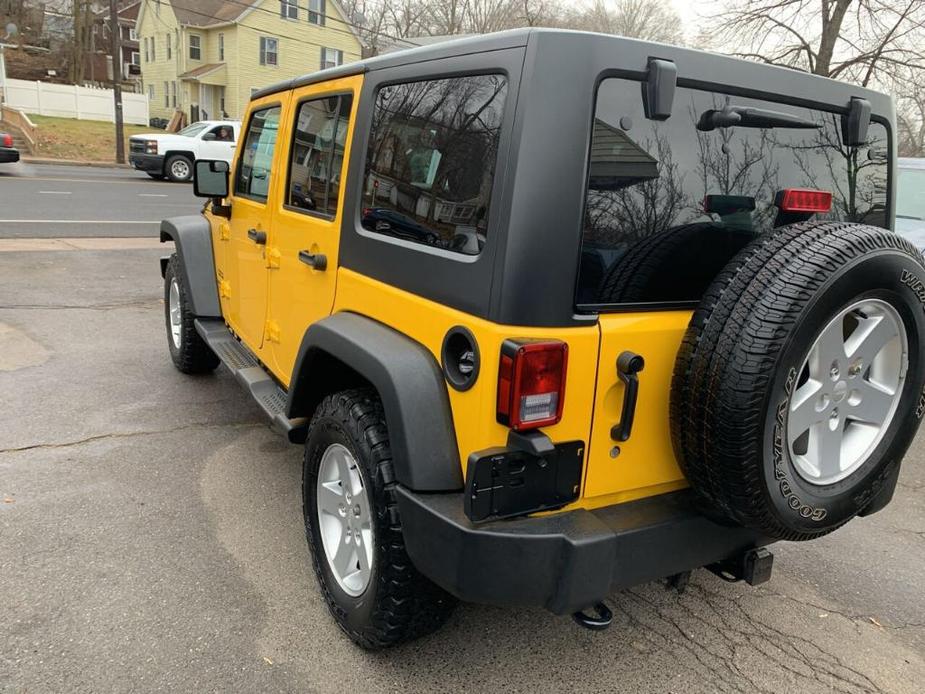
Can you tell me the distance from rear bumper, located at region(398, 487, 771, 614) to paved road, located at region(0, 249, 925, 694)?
2.06 feet

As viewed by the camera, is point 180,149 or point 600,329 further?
point 180,149

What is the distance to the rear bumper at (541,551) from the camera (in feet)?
6.35

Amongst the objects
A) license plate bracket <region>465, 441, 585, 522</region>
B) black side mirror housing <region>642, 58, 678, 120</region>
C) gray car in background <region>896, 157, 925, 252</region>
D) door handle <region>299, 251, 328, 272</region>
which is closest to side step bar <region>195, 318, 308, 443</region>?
door handle <region>299, 251, 328, 272</region>

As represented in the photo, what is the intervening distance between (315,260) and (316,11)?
39.2 meters

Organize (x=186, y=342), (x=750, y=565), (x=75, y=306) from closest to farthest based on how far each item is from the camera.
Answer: (x=750, y=565) < (x=186, y=342) < (x=75, y=306)

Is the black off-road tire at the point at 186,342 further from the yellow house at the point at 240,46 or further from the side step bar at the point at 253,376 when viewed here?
the yellow house at the point at 240,46

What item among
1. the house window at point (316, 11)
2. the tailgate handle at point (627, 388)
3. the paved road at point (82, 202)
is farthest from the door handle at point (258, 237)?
the house window at point (316, 11)

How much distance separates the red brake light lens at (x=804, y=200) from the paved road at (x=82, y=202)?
10.7m

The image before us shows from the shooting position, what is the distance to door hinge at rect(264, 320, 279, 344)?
11.3ft

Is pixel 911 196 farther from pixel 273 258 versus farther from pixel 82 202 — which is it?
pixel 82 202

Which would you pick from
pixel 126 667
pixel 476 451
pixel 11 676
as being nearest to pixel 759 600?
pixel 476 451

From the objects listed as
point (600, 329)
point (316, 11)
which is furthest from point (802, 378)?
point (316, 11)

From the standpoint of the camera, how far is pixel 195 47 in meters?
39.7

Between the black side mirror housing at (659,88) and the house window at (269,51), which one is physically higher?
the house window at (269,51)
